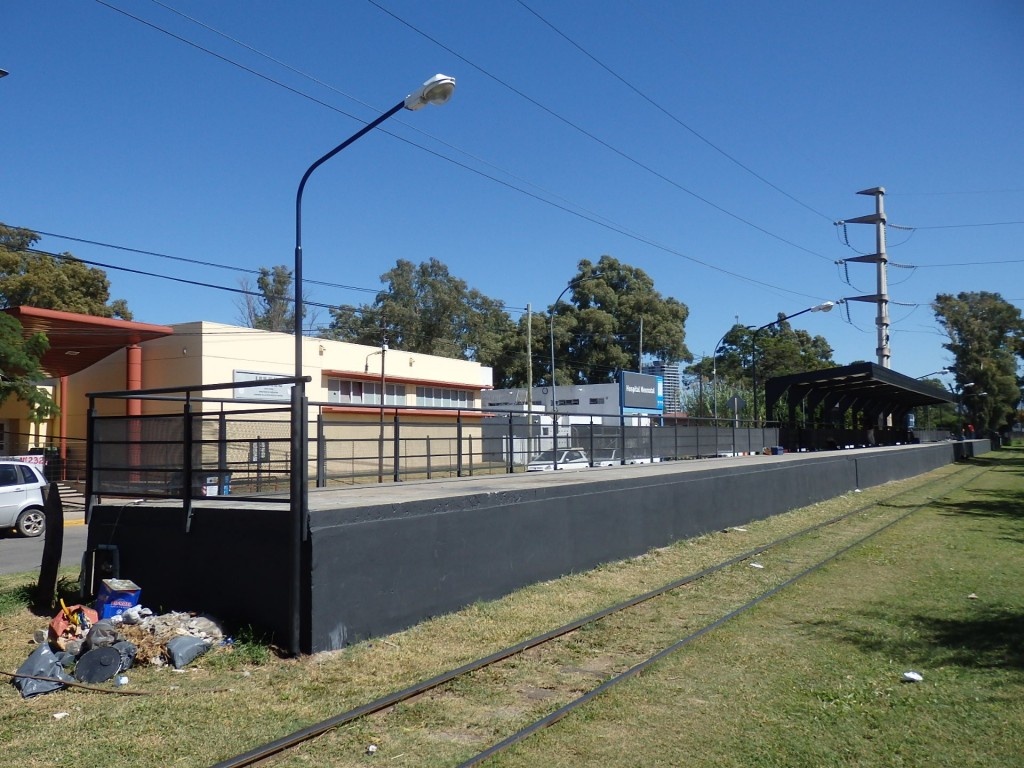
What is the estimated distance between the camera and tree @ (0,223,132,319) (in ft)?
157

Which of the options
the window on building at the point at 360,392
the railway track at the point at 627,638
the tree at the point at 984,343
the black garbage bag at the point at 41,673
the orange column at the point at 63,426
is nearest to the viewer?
the railway track at the point at 627,638

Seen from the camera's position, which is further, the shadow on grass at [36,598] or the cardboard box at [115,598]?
the shadow on grass at [36,598]

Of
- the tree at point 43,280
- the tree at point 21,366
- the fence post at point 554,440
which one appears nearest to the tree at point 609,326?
the tree at point 43,280

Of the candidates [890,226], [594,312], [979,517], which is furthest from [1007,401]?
[979,517]

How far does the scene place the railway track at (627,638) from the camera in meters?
5.69

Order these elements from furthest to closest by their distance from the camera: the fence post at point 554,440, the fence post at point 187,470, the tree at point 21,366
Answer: the tree at point 21,366
the fence post at point 554,440
the fence post at point 187,470

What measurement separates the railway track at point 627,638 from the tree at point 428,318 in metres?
60.9

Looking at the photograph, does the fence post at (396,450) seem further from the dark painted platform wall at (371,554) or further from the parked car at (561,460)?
the parked car at (561,460)

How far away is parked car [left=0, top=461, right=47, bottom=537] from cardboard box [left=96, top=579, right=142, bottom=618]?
11.2 metres

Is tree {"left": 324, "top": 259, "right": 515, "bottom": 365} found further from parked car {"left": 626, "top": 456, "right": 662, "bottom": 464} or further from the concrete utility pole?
parked car {"left": 626, "top": 456, "right": 662, "bottom": 464}

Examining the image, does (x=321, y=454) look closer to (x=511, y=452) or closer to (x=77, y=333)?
(x=511, y=452)

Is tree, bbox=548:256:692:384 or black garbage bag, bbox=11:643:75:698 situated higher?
tree, bbox=548:256:692:384

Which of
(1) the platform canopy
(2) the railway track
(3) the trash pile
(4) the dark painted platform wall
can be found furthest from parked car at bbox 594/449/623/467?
(1) the platform canopy

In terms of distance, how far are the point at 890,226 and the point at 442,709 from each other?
216 ft
